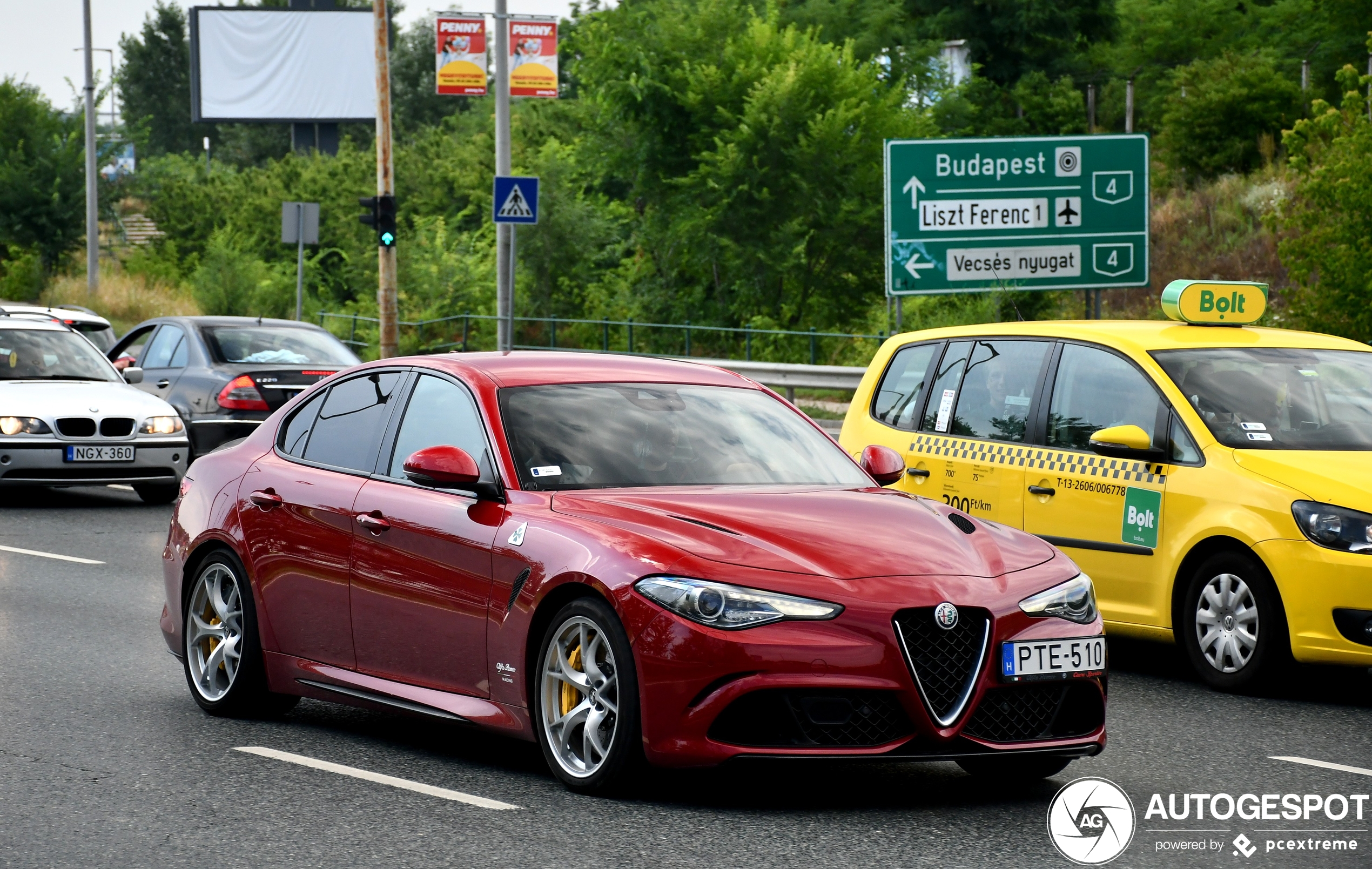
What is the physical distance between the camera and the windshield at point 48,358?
55.6 feet

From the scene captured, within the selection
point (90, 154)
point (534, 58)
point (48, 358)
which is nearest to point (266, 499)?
point (48, 358)

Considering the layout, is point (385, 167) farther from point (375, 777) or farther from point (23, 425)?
point (375, 777)

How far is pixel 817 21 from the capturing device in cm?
5369

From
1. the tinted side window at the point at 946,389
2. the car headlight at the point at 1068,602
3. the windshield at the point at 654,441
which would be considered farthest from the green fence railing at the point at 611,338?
the car headlight at the point at 1068,602

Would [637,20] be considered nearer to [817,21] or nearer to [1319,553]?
[817,21]

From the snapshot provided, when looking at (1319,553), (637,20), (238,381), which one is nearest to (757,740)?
(1319,553)

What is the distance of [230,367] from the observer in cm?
1772

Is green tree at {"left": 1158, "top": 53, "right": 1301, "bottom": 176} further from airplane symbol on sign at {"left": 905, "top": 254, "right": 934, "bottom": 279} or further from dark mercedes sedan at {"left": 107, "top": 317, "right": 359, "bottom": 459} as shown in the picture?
A: dark mercedes sedan at {"left": 107, "top": 317, "right": 359, "bottom": 459}

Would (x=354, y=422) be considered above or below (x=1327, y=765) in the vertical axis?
above

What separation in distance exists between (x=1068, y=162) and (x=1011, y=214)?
95 centimetres

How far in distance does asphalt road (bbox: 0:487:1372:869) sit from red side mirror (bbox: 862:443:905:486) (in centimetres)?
110

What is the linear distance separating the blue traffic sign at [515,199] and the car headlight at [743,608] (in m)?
22.2

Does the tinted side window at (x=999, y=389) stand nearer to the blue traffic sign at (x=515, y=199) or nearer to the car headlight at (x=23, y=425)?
the car headlight at (x=23, y=425)

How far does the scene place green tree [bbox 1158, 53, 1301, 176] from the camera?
51.6 meters
